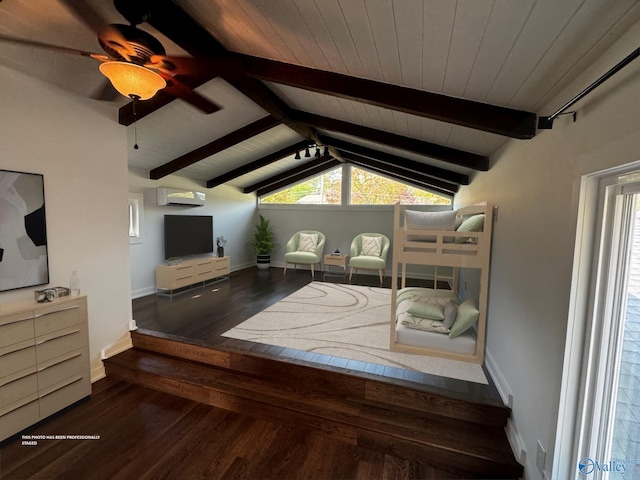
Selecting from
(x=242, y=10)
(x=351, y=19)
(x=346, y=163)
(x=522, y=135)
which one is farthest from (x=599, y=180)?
(x=346, y=163)

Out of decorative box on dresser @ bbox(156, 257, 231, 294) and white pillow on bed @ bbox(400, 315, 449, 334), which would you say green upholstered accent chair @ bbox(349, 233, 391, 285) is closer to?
decorative box on dresser @ bbox(156, 257, 231, 294)

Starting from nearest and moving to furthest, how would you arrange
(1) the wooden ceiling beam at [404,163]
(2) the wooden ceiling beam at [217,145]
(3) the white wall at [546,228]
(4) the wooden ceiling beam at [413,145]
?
(3) the white wall at [546,228]
(4) the wooden ceiling beam at [413,145]
(2) the wooden ceiling beam at [217,145]
(1) the wooden ceiling beam at [404,163]

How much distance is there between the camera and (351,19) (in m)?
1.35

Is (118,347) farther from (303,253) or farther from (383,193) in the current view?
(383,193)

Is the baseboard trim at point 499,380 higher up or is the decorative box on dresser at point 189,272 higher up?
the decorative box on dresser at point 189,272

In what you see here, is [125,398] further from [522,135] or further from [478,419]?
[522,135]

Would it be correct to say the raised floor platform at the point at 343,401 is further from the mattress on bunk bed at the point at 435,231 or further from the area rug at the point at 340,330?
the mattress on bunk bed at the point at 435,231

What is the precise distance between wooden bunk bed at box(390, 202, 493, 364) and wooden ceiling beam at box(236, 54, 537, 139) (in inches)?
36.7

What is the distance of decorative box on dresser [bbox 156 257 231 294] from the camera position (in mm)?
4500

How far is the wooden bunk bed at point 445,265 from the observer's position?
2646 mm

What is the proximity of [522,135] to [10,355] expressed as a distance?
3733 millimetres

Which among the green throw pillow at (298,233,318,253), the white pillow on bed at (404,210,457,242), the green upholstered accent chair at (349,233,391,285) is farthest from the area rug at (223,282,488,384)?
the green throw pillow at (298,233,318,253)

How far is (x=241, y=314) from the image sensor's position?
3.71 meters

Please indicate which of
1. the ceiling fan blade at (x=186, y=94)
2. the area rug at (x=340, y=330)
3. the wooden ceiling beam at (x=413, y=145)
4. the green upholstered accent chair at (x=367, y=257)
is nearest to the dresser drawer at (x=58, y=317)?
the area rug at (x=340, y=330)
